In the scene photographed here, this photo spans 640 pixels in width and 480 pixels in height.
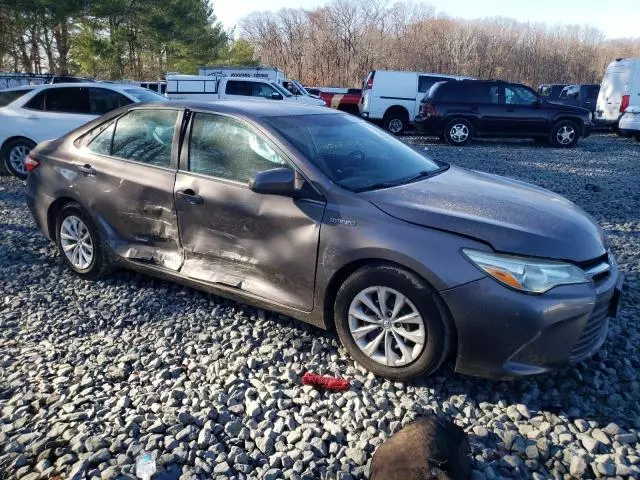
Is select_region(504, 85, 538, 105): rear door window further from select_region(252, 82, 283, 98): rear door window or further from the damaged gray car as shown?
the damaged gray car

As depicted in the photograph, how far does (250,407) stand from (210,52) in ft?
129

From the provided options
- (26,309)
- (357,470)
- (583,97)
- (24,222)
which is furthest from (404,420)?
(583,97)

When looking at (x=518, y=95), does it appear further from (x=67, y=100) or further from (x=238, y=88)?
(x=67, y=100)

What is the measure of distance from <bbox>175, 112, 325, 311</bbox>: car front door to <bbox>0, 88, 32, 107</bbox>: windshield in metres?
6.92

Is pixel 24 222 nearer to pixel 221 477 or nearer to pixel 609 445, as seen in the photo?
pixel 221 477

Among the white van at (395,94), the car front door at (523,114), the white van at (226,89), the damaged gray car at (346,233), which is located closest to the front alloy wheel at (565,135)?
the car front door at (523,114)

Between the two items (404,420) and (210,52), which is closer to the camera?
(404,420)

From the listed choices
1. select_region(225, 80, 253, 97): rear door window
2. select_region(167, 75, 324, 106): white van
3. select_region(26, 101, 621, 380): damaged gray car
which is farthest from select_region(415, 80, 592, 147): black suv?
select_region(26, 101, 621, 380): damaged gray car

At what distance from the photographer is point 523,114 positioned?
15.0 metres

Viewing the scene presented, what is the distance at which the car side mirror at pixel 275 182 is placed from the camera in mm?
3287

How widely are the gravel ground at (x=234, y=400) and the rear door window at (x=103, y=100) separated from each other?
5.71 meters


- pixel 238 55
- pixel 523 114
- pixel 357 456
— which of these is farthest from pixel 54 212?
pixel 238 55

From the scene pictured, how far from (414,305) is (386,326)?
9.6 inches

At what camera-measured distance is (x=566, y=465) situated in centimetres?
256
